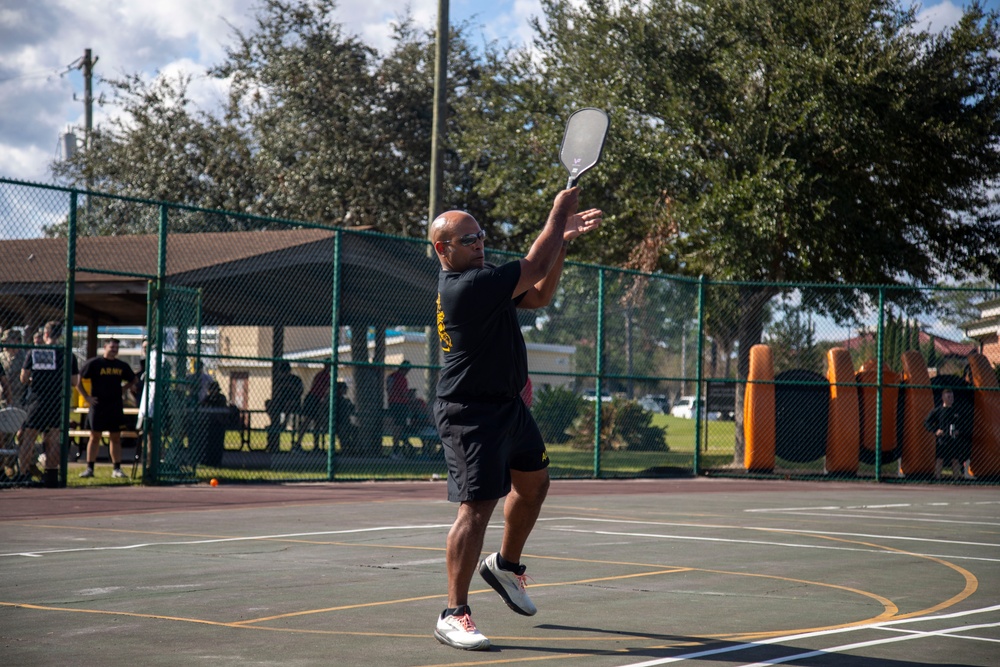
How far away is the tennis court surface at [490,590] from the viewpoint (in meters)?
4.96

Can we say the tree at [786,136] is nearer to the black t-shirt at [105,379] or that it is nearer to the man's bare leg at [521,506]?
the black t-shirt at [105,379]

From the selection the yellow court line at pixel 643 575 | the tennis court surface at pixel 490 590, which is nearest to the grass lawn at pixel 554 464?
the tennis court surface at pixel 490 590

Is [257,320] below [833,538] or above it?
above

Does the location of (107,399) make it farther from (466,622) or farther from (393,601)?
(466,622)

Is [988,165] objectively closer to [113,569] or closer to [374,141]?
[374,141]

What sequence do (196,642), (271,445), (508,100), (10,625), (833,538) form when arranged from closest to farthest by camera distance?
(196,642) → (10,625) → (833,538) → (271,445) → (508,100)

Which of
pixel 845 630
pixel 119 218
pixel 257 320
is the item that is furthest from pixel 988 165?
pixel 845 630

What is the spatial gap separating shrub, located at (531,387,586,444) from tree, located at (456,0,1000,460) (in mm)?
3136

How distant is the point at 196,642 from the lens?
16.5 feet

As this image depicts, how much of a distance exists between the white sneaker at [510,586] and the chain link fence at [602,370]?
36.9 ft

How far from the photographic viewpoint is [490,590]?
271 inches

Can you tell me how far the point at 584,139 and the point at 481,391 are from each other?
221 centimetres

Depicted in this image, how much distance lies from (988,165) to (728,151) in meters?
5.62

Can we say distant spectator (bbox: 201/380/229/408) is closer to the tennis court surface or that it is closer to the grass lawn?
the grass lawn
